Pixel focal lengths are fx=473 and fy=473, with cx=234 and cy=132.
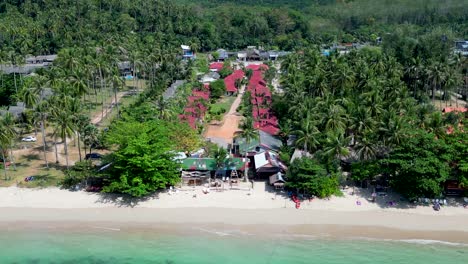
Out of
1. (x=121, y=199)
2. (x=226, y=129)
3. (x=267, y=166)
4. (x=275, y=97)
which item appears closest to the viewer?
(x=121, y=199)

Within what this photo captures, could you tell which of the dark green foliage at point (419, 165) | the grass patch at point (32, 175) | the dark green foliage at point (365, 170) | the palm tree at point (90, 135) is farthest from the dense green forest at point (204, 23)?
the dark green foliage at point (419, 165)

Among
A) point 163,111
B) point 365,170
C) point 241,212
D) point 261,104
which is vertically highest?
point 163,111

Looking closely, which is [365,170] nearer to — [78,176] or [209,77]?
[78,176]

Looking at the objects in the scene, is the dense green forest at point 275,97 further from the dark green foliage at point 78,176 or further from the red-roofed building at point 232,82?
the red-roofed building at point 232,82

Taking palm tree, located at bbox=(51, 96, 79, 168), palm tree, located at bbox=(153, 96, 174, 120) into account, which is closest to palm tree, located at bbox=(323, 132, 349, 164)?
palm tree, located at bbox=(153, 96, 174, 120)

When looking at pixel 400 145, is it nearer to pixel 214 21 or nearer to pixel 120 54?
pixel 120 54

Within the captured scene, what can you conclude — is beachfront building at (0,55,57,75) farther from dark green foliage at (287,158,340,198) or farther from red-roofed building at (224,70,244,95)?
dark green foliage at (287,158,340,198)

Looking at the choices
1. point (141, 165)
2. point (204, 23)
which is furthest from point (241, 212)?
point (204, 23)
